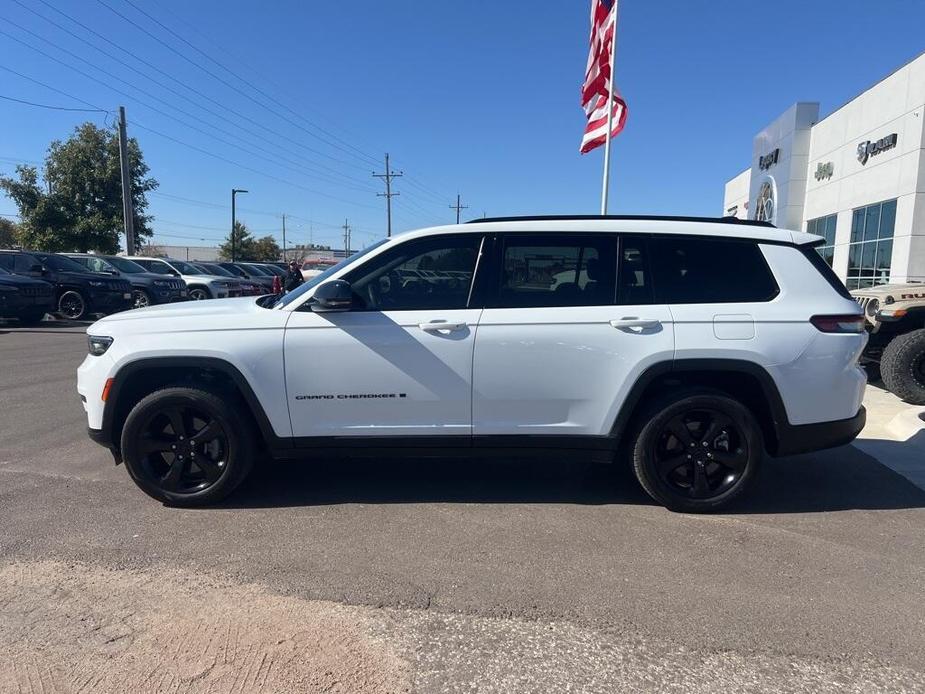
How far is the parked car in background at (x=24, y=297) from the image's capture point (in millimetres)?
13844

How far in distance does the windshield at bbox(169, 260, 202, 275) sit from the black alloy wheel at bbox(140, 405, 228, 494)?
770 inches

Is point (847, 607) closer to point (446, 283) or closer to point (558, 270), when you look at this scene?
point (558, 270)

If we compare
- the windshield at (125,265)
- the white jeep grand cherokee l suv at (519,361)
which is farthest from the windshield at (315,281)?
the windshield at (125,265)

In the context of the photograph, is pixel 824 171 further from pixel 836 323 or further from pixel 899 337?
pixel 836 323

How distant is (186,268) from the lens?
74.3 feet

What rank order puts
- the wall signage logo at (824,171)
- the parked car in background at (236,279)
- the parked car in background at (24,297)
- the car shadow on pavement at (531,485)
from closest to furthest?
1. the car shadow on pavement at (531,485)
2. the parked car in background at (24,297)
3. the wall signage logo at (824,171)
4. the parked car in background at (236,279)

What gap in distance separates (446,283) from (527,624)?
209 cm

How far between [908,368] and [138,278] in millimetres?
17960

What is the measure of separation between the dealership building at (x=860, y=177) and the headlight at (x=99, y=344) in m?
16.6

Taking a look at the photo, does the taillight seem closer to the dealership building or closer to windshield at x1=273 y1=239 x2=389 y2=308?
windshield at x1=273 y1=239 x2=389 y2=308

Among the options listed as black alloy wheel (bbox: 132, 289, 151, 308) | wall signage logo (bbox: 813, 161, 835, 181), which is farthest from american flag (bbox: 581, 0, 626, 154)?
wall signage logo (bbox: 813, 161, 835, 181)

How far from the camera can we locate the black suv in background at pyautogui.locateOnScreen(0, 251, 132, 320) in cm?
1545

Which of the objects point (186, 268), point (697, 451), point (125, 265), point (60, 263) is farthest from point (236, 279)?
point (697, 451)

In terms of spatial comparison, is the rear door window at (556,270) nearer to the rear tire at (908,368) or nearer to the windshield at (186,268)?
the rear tire at (908,368)
